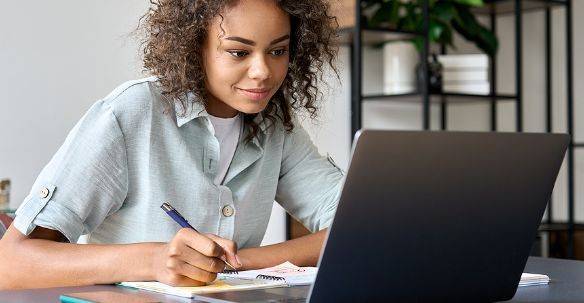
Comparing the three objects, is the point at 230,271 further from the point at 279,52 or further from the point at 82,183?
the point at 279,52

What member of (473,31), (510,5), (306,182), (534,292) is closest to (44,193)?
(306,182)

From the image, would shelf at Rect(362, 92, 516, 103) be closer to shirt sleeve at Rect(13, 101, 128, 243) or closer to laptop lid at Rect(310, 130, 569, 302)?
shirt sleeve at Rect(13, 101, 128, 243)

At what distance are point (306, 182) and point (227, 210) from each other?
10.1 inches

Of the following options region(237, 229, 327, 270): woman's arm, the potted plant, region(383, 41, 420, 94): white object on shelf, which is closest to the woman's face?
region(237, 229, 327, 270): woman's arm

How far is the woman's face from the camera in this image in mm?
1437

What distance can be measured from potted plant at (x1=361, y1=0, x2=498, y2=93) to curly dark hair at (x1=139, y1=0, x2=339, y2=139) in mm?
1961

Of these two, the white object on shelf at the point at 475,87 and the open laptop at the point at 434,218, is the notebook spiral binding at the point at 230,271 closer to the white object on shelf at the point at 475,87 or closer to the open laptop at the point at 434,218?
the open laptop at the point at 434,218

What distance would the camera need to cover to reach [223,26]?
1460 millimetres

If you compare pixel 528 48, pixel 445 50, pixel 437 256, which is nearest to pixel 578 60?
pixel 528 48

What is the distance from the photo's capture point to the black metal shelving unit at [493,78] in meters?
3.61

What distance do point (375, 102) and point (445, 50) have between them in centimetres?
49

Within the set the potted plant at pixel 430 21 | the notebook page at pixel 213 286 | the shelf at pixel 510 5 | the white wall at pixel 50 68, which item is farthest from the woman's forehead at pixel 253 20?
the shelf at pixel 510 5

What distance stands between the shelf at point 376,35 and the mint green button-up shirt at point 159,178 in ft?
5.98

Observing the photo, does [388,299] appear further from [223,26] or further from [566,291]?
[223,26]
